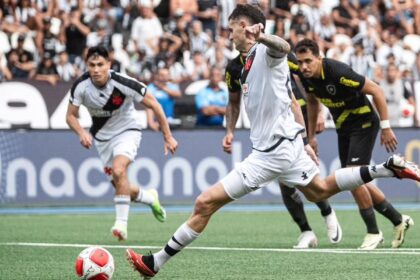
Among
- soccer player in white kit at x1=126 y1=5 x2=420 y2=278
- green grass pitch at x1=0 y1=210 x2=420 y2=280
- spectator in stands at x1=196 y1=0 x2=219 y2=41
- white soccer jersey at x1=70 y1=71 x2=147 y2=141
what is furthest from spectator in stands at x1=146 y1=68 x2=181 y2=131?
soccer player in white kit at x1=126 y1=5 x2=420 y2=278

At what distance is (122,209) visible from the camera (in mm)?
13125

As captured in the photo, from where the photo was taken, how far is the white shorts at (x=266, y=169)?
Result: 29.2 ft

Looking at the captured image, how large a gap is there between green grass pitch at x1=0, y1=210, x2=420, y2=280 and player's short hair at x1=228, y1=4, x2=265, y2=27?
6.90 ft

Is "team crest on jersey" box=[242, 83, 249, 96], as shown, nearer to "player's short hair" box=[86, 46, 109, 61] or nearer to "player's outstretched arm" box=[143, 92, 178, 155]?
"player's outstretched arm" box=[143, 92, 178, 155]

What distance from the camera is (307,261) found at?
A: 1016 cm

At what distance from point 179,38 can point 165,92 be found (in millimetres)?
3493

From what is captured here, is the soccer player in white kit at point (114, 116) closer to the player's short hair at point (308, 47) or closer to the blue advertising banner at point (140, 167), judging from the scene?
the player's short hair at point (308, 47)

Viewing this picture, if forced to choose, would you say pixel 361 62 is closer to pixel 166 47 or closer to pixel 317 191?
pixel 166 47

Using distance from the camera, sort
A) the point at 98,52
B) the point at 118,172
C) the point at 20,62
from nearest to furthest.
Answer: the point at 98,52 → the point at 118,172 → the point at 20,62

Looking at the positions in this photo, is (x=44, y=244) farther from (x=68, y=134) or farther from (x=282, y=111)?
(x=68, y=134)

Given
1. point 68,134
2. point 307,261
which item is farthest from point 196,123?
point 307,261

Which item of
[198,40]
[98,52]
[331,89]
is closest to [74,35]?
[198,40]

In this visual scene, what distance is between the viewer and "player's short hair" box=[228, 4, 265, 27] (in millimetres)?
8586

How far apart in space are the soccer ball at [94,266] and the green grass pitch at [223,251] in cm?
58
